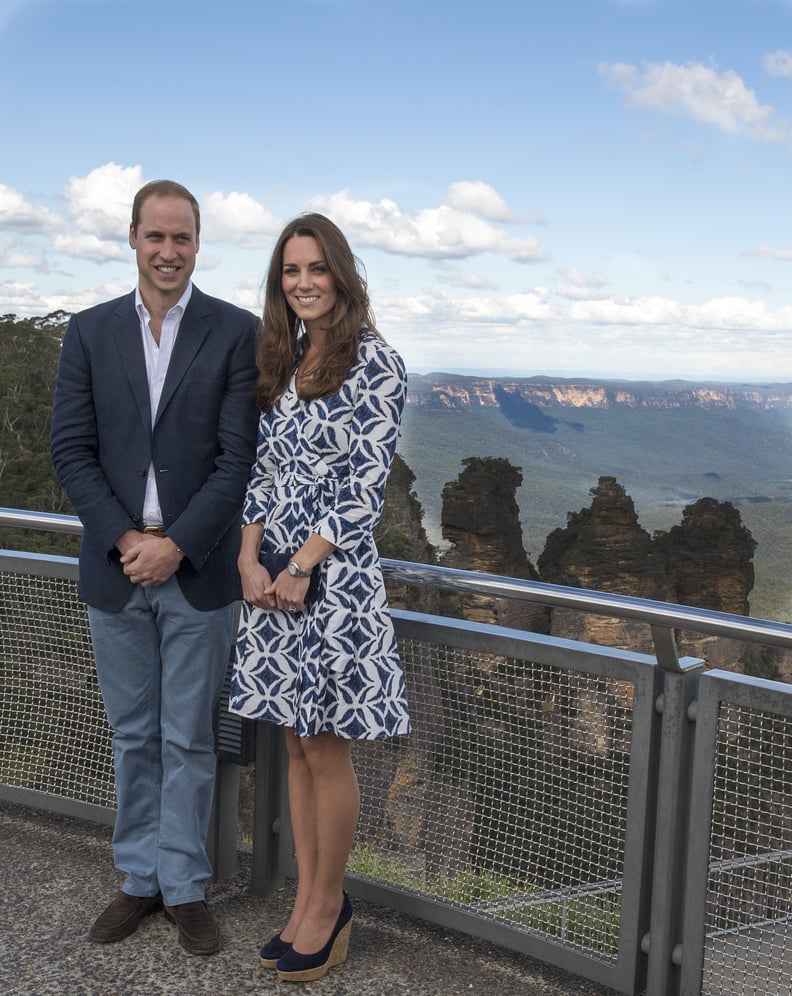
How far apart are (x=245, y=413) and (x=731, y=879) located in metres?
1.62

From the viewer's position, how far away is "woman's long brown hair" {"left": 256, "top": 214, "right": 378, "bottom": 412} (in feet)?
8.99

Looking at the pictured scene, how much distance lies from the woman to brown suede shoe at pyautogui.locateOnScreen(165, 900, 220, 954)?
18 centimetres

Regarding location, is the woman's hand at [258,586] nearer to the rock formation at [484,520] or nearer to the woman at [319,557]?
the woman at [319,557]

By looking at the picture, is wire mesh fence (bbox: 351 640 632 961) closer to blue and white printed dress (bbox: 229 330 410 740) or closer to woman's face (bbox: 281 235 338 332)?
blue and white printed dress (bbox: 229 330 410 740)

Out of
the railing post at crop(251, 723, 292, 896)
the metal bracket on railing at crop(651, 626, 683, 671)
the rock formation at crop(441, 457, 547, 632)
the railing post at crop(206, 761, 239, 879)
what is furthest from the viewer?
the rock formation at crop(441, 457, 547, 632)

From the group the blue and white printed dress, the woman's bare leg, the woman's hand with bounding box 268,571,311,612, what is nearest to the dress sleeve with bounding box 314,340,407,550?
the blue and white printed dress

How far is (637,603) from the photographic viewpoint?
8.77 ft

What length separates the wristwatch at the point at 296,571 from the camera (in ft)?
8.86

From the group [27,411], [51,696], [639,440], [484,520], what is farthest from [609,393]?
[51,696]

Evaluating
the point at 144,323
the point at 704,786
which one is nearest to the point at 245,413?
the point at 144,323

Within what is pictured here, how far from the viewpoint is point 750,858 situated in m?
2.51

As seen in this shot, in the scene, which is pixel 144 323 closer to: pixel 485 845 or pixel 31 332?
pixel 485 845

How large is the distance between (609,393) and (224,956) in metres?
132

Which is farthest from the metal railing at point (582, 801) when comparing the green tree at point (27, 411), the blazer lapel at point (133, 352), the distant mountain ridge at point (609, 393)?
the distant mountain ridge at point (609, 393)
